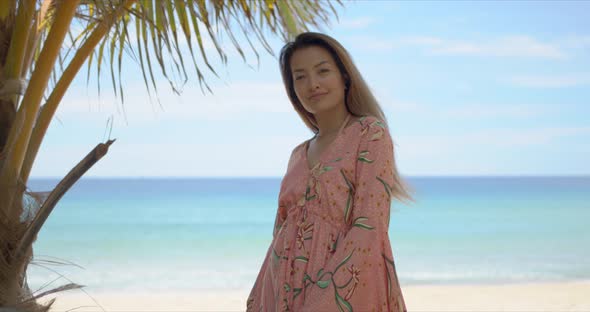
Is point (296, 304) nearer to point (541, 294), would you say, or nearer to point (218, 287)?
point (541, 294)

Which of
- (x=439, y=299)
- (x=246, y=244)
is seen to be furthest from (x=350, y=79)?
(x=246, y=244)

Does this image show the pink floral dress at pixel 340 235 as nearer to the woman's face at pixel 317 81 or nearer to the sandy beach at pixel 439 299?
the woman's face at pixel 317 81

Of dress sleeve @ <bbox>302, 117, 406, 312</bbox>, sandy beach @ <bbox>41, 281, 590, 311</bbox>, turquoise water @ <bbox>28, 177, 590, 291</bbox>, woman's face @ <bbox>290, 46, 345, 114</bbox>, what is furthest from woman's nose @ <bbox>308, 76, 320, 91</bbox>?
sandy beach @ <bbox>41, 281, 590, 311</bbox>

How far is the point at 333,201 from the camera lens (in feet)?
5.90

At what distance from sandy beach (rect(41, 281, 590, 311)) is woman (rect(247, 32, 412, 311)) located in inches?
213

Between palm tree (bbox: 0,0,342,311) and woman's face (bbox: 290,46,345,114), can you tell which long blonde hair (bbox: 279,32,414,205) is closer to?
woman's face (bbox: 290,46,345,114)

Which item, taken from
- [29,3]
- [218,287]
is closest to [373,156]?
[29,3]

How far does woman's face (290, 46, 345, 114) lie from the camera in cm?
191

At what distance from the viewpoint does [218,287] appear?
9.80 meters

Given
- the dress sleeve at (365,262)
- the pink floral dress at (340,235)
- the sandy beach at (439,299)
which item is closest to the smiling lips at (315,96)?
the pink floral dress at (340,235)

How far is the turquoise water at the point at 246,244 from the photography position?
424 inches

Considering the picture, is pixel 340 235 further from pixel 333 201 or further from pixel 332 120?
pixel 332 120

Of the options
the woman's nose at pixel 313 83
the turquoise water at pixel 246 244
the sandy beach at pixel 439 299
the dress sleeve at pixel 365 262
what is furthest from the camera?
the turquoise water at pixel 246 244

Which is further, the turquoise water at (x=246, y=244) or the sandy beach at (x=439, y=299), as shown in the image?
the turquoise water at (x=246, y=244)
